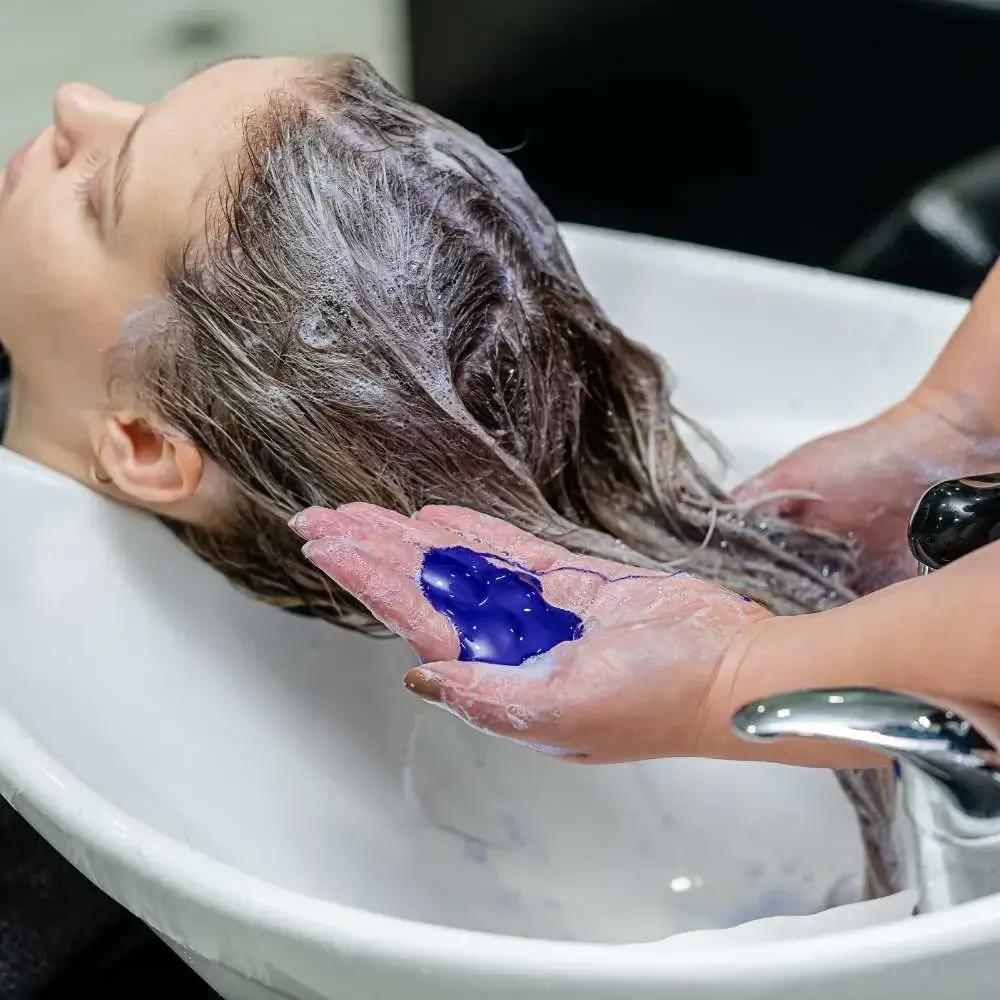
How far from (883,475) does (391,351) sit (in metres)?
0.38

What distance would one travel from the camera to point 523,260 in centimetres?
74

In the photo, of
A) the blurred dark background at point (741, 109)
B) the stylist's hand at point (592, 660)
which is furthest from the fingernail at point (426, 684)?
the blurred dark background at point (741, 109)

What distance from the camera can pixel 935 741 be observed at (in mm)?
454

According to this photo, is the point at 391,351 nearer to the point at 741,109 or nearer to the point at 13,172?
the point at 13,172

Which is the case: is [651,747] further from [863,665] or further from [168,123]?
[168,123]

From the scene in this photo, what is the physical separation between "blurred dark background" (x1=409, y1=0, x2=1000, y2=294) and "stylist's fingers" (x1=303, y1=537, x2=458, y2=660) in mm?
751

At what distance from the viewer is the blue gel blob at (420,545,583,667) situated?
1.91 ft

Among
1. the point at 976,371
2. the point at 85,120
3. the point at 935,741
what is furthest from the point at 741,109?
the point at 935,741

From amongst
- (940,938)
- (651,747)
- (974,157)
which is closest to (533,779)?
(651,747)

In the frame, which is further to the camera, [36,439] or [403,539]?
[36,439]

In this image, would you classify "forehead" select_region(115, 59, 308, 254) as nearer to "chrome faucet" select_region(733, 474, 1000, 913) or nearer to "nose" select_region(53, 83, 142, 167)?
"nose" select_region(53, 83, 142, 167)

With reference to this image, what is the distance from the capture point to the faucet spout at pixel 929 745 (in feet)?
1.49

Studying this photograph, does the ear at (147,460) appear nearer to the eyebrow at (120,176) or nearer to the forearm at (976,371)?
the eyebrow at (120,176)

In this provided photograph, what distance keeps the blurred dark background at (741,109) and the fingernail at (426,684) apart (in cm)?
80
